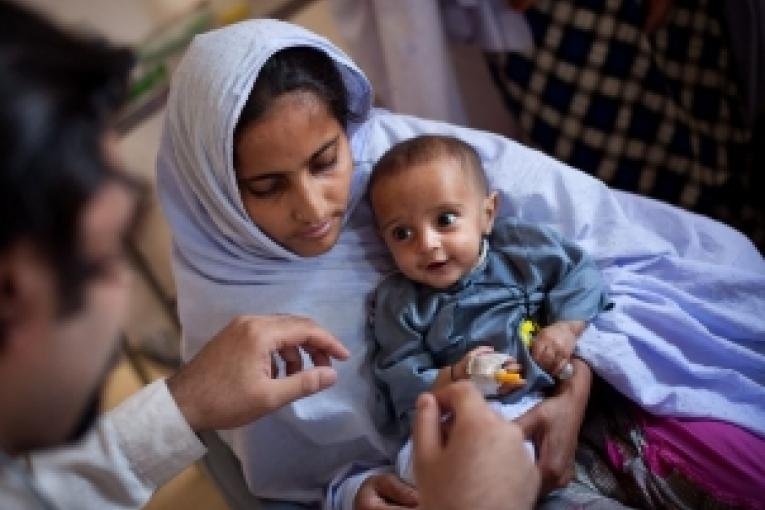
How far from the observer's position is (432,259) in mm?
1227

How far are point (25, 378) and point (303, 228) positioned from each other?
2.10ft

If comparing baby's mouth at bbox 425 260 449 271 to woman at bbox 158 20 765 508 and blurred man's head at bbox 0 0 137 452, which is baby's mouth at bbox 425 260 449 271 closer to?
woman at bbox 158 20 765 508

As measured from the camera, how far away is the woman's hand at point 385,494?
1157 mm

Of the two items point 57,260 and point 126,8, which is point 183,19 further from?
point 57,260

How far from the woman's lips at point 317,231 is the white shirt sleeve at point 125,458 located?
1.05 feet

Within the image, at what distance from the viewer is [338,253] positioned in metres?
1.38

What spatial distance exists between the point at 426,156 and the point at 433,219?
4.1 inches

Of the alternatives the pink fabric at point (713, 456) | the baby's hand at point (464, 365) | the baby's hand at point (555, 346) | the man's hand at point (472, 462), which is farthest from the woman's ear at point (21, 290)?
the pink fabric at point (713, 456)

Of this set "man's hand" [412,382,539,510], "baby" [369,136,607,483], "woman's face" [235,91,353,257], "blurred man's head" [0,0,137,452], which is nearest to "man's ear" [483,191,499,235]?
"baby" [369,136,607,483]

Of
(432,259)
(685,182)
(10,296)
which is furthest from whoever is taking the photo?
(685,182)

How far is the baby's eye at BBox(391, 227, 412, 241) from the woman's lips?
105mm

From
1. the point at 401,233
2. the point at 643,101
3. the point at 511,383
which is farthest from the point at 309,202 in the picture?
the point at 643,101

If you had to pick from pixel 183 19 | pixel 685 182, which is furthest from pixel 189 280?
pixel 685 182

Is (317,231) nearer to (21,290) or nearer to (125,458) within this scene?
(125,458)
